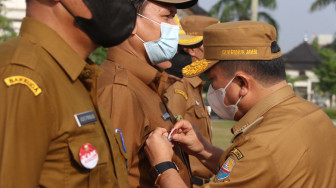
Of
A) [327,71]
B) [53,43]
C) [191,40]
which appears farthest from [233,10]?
[53,43]

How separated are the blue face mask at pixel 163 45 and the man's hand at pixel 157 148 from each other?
593mm

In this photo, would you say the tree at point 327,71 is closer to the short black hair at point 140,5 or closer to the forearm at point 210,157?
the forearm at point 210,157

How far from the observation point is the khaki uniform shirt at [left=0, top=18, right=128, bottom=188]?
1.70 m

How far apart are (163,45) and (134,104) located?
0.64 metres

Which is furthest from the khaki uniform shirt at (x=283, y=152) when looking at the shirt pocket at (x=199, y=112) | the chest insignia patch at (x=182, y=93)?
the shirt pocket at (x=199, y=112)

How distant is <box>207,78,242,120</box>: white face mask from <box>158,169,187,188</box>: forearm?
0.57 meters

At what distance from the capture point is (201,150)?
3.57 meters

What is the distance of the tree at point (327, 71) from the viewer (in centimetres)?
5081

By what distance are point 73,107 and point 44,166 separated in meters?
0.24

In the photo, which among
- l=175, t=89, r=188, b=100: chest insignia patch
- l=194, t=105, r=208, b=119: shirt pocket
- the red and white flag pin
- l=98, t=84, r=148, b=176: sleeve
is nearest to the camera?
the red and white flag pin

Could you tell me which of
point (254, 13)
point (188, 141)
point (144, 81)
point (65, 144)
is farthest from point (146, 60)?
point (254, 13)

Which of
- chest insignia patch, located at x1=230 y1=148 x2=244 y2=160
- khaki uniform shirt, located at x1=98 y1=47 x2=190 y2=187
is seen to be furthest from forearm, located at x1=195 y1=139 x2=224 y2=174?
chest insignia patch, located at x1=230 y1=148 x2=244 y2=160

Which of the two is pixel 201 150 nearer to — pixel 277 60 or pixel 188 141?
pixel 188 141

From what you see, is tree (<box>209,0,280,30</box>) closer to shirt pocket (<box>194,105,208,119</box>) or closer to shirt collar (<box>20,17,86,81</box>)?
shirt pocket (<box>194,105,208,119</box>)
